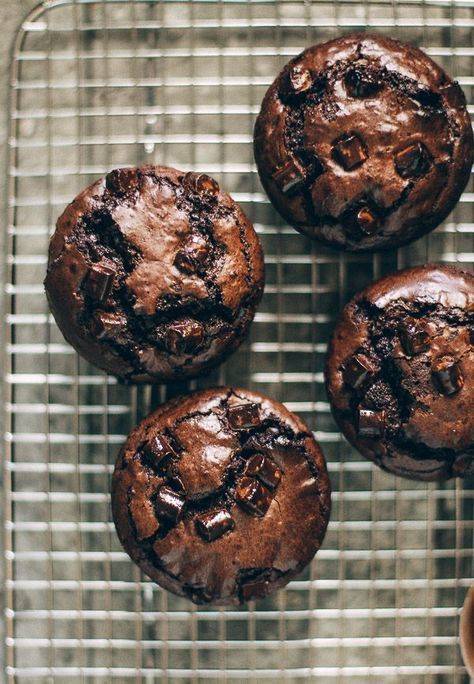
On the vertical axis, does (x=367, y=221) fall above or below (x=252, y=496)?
above

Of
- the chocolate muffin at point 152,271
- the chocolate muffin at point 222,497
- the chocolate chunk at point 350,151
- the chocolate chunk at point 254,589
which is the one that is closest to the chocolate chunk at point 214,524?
the chocolate muffin at point 222,497

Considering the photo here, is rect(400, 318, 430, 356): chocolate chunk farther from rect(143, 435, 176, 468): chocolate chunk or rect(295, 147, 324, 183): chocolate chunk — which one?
rect(143, 435, 176, 468): chocolate chunk

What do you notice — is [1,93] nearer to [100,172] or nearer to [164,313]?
[100,172]

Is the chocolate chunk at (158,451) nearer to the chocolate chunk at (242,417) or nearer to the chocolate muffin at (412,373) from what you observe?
the chocolate chunk at (242,417)

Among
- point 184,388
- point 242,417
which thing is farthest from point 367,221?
point 184,388

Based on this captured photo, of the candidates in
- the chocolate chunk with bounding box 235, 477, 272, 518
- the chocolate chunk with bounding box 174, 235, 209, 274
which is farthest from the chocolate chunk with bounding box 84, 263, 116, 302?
the chocolate chunk with bounding box 235, 477, 272, 518

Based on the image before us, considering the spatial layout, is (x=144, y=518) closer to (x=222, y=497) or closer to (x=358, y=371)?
(x=222, y=497)
